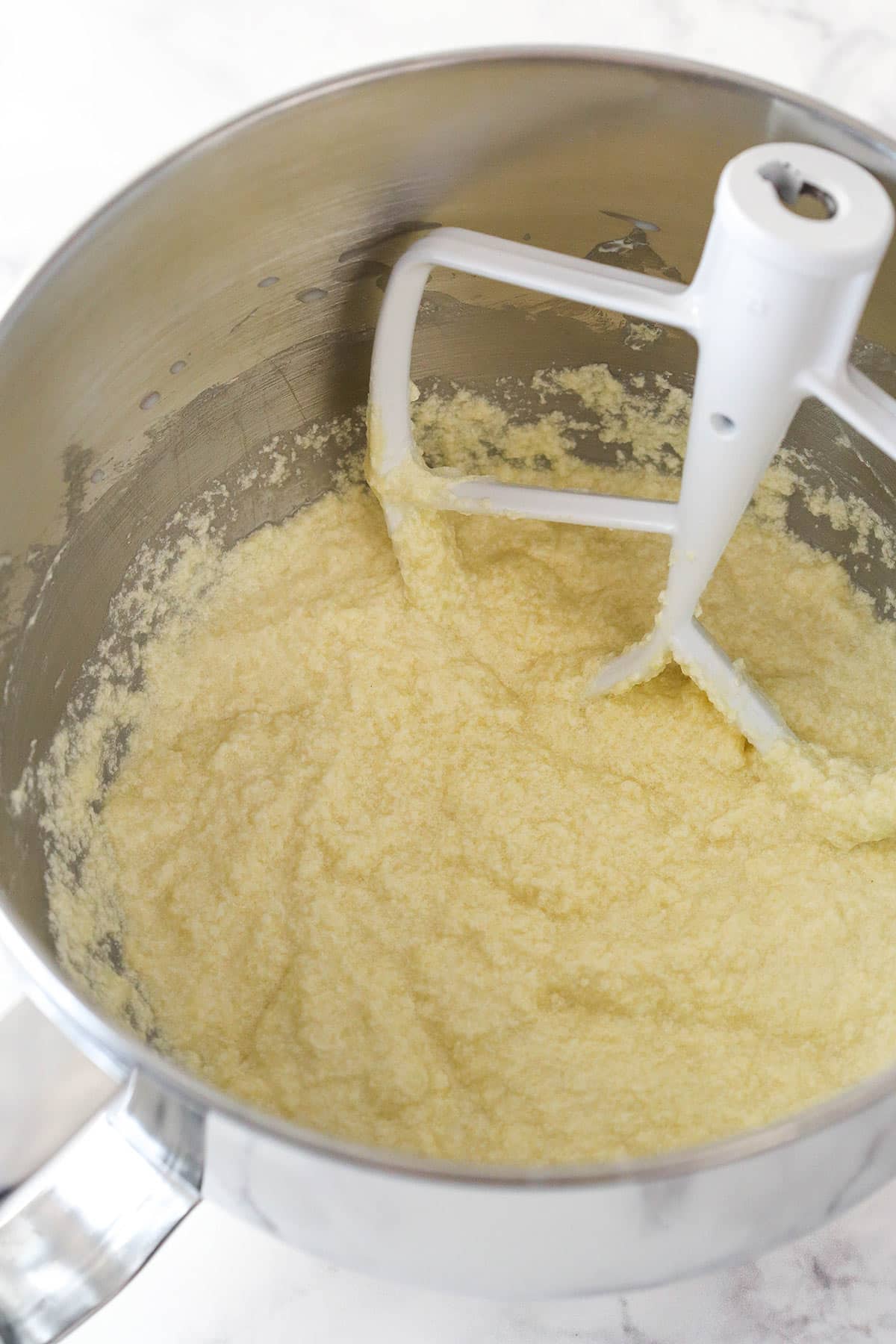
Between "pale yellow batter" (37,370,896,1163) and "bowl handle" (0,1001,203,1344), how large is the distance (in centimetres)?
23

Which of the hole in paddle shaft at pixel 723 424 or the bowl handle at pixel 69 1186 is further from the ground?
the hole in paddle shaft at pixel 723 424

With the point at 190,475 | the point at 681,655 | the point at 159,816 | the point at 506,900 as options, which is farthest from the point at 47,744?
the point at 681,655

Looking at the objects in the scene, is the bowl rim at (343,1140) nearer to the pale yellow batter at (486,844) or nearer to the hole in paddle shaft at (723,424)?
the pale yellow batter at (486,844)

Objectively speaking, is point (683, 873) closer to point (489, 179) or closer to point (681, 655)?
point (681, 655)

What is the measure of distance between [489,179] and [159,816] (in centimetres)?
54

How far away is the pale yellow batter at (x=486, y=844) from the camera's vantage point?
89cm

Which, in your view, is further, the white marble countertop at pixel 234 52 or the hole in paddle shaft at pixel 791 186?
the white marble countertop at pixel 234 52

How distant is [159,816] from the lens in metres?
1.01

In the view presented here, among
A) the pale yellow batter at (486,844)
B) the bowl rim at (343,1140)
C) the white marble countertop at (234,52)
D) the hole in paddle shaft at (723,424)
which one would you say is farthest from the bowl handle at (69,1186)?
the white marble countertop at (234,52)

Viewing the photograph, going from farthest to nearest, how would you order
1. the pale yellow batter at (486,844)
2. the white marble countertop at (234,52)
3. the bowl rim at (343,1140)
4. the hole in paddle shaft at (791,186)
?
1. the white marble countertop at (234,52)
2. the pale yellow batter at (486,844)
3. the hole in paddle shaft at (791,186)
4. the bowl rim at (343,1140)

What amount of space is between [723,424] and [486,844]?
365mm

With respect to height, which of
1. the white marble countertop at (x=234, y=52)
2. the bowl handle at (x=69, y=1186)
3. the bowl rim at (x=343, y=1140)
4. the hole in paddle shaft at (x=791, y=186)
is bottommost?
the bowl handle at (x=69, y=1186)

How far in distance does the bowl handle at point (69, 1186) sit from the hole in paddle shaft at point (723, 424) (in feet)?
1.77

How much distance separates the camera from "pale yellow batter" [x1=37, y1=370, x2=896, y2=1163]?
892 mm
